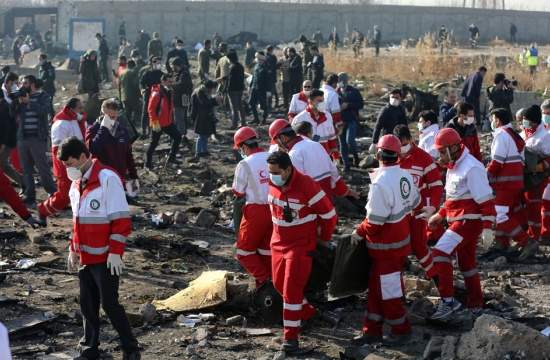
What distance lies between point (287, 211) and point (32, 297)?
320cm

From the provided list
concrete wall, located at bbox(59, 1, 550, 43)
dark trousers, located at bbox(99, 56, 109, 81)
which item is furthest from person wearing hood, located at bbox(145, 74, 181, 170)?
concrete wall, located at bbox(59, 1, 550, 43)

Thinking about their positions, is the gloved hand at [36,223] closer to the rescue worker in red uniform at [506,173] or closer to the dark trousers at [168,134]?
the dark trousers at [168,134]

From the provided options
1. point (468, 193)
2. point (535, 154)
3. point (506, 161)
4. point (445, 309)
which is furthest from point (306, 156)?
point (535, 154)

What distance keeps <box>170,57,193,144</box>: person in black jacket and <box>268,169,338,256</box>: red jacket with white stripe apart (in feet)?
38.0

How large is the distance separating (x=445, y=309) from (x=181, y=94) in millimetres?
11589

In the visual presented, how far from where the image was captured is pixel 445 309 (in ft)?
28.7

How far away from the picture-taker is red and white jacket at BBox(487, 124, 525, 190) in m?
11.2

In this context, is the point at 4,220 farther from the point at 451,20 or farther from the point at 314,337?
the point at 451,20

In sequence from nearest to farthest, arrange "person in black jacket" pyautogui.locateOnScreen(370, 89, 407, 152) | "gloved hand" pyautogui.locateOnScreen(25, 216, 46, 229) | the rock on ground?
1. the rock on ground
2. "gloved hand" pyautogui.locateOnScreen(25, 216, 46, 229)
3. "person in black jacket" pyautogui.locateOnScreen(370, 89, 407, 152)

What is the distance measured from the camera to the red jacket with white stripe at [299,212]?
26.2 feet

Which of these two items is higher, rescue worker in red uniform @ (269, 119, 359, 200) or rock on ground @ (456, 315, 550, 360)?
rescue worker in red uniform @ (269, 119, 359, 200)

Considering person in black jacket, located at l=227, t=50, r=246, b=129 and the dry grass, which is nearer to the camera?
person in black jacket, located at l=227, t=50, r=246, b=129

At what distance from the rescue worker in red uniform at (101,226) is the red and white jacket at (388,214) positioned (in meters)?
2.04

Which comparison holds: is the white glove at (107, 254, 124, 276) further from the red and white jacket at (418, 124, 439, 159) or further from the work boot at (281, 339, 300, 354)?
the red and white jacket at (418, 124, 439, 159)
